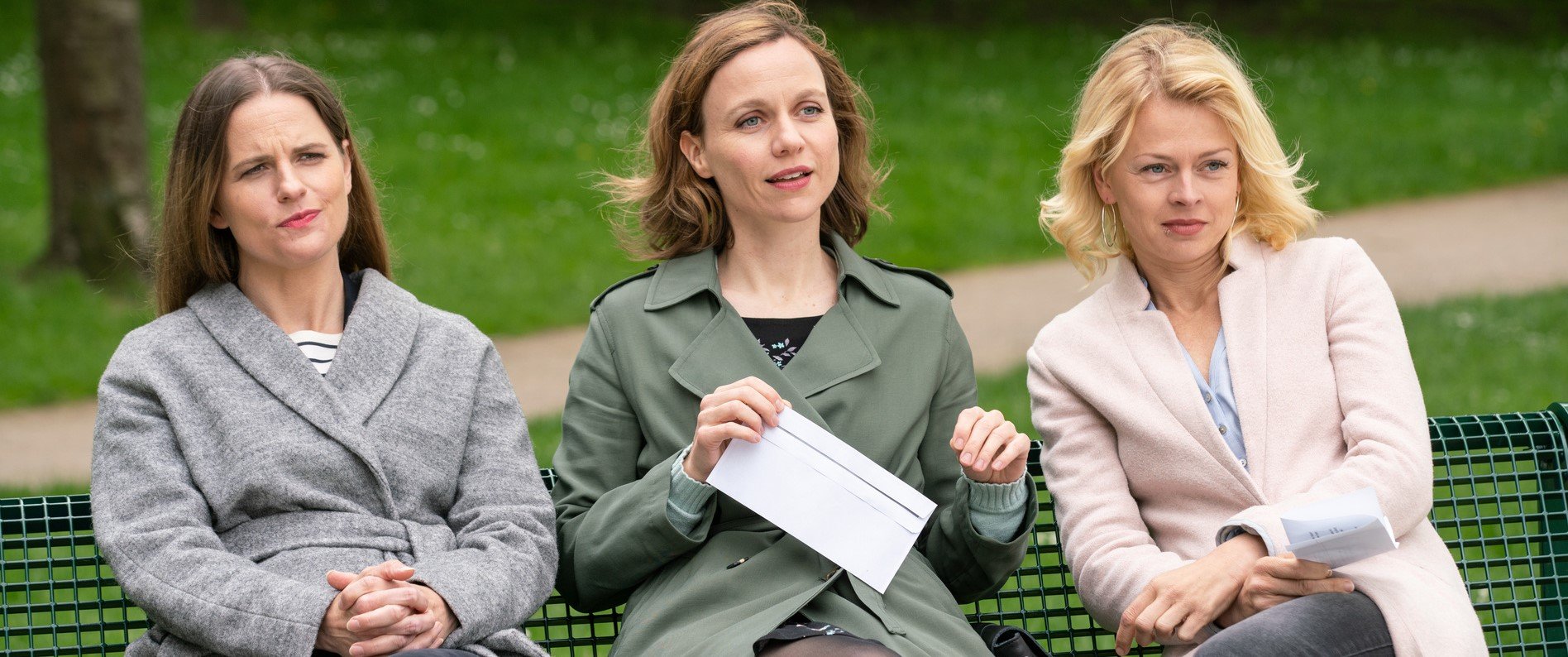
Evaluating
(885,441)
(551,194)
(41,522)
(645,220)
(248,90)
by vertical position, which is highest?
(248,90)

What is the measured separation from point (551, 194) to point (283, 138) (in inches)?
327

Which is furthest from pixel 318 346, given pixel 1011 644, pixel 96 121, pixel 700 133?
pixel 96 121

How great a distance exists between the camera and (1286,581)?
2.98 m

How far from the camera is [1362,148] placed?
12336mm

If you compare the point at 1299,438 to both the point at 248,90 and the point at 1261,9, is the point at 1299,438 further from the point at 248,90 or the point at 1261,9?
the point at 1261,9

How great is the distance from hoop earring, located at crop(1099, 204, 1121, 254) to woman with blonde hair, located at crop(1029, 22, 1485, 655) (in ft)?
0.13

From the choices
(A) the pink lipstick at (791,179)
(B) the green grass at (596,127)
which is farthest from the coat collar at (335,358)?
(B) the green grass at (596,127)

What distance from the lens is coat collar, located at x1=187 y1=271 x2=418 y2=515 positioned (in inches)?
Answer: 123

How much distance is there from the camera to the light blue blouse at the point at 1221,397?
3.29 metres

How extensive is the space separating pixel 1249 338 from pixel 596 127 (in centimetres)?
1041

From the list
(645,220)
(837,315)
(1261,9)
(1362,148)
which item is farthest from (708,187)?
(1261,9)

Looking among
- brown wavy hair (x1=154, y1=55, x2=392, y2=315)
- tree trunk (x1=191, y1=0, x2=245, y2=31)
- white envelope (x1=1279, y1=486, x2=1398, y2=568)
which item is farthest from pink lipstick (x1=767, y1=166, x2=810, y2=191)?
tree trunk (x1=191, y1=0, x2=245, y2=31)

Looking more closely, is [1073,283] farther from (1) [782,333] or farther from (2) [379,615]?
(2) [379,615]

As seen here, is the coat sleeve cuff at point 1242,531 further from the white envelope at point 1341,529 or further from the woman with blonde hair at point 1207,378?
the white envelope at point 1341,529
